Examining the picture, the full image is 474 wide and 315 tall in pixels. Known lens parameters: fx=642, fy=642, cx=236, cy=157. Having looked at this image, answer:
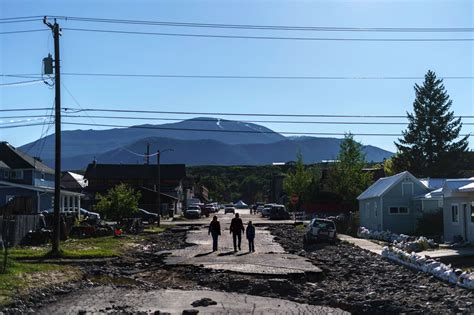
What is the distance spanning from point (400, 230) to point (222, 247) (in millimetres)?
16805

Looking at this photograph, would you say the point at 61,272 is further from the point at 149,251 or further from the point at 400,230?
the point at 400,230

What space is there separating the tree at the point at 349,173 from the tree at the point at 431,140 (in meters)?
15.9

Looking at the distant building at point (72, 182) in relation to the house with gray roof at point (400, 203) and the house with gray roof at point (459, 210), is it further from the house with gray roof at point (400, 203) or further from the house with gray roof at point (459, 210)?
the house with gray roof at point (459, 210)

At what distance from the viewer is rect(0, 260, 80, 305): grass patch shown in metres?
17.8

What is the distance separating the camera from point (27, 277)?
20.3 meters

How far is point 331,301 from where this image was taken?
1798 centimetres

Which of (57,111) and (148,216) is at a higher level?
(57,111)

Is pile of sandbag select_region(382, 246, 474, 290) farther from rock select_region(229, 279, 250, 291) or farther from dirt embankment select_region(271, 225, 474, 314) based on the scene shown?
rock select_region(229, 279, 250, 291)

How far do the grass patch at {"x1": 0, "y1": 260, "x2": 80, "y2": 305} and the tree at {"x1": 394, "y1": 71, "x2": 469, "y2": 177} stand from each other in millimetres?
65937

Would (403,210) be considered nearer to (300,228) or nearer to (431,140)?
(300,228)

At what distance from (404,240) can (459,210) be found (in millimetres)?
3385

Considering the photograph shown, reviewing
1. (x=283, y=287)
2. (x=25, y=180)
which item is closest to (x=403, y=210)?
(x=283, y=287)

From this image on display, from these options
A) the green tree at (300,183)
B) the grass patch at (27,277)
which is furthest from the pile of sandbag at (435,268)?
the green tree at (300,183)

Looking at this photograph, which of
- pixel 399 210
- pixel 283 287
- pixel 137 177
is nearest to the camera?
pixel 283 287
